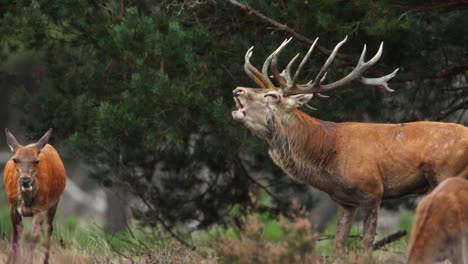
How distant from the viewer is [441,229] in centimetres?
756

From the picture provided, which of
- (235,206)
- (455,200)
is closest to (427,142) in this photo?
(455,200)

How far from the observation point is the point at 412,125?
10.6 meters

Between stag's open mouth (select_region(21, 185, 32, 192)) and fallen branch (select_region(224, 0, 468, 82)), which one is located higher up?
fallen branch (select_region(224, 0, 468, 82))

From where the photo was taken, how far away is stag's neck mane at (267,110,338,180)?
35.2 ft

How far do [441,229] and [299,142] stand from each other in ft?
11.3

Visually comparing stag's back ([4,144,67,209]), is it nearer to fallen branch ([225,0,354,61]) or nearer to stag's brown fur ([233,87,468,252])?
stag's brown fur ([233,87,468,252])

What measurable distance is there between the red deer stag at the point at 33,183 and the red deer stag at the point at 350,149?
6.51ft

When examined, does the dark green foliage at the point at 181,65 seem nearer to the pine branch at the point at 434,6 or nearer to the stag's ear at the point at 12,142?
the pine branch at the point at 434,6

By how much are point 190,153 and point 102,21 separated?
2.47 m

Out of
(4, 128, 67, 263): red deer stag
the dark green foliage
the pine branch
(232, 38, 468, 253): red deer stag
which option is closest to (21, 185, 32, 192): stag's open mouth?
(4, 128, 67, 263): red deer stag

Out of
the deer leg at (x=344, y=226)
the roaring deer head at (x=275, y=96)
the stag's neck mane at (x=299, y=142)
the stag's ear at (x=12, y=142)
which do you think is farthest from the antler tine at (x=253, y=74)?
the stag's ear at (x=12, y=142)

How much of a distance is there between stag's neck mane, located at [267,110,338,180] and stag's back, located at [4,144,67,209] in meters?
2.26

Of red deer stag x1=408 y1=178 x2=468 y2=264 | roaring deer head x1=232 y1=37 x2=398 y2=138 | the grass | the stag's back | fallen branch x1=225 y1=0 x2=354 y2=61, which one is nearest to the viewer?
red deer stag x1=408 y1=178 x2=468 y2=264

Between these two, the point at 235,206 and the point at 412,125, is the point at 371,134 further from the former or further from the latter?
the point at 235,206
